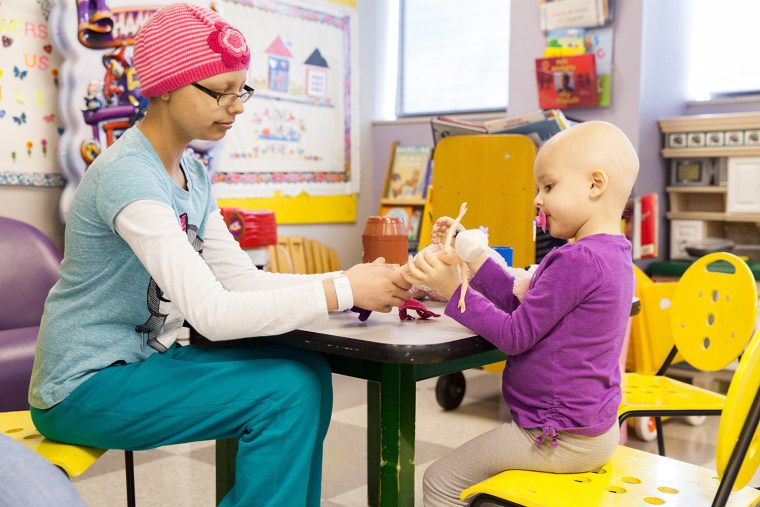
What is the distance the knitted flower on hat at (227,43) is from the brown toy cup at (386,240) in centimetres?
41

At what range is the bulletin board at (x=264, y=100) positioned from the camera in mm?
3383

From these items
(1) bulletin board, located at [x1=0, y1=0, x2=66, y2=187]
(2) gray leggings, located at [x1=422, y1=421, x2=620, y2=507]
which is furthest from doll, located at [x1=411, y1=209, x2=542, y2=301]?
(1) bulletin board, located at [x1=0, y1=0, x2=66, y2=187]

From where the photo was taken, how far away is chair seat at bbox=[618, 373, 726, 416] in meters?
1.71

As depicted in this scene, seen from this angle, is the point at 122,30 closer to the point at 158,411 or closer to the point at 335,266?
the point at 335,266

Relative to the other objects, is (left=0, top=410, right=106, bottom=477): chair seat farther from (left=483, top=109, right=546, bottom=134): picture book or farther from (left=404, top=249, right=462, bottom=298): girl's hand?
(left=483, top=109, right=546, bottom=134): picture book

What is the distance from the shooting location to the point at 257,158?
4.63 meters

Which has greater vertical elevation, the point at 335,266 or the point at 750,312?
the point at 750,312

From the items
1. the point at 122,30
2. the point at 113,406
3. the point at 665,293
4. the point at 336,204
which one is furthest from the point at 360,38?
the point at 113,406

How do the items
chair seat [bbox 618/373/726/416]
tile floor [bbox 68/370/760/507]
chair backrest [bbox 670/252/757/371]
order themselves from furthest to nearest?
tile floor [bbox 68/370/760/507]
chair backrest [bbox 670/252/757/371]
chair seat [bbox 618/373/726/416]

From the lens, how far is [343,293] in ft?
4.04

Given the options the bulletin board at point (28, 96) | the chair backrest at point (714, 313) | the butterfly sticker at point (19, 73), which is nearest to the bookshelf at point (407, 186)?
the bulletin board at point (28, 96)

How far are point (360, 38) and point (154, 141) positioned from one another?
4095 mm

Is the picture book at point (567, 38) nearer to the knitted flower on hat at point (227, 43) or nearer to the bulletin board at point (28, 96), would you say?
the bulletin board at point (28, 96)

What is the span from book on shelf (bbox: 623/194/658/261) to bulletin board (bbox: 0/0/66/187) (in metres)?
2.75
